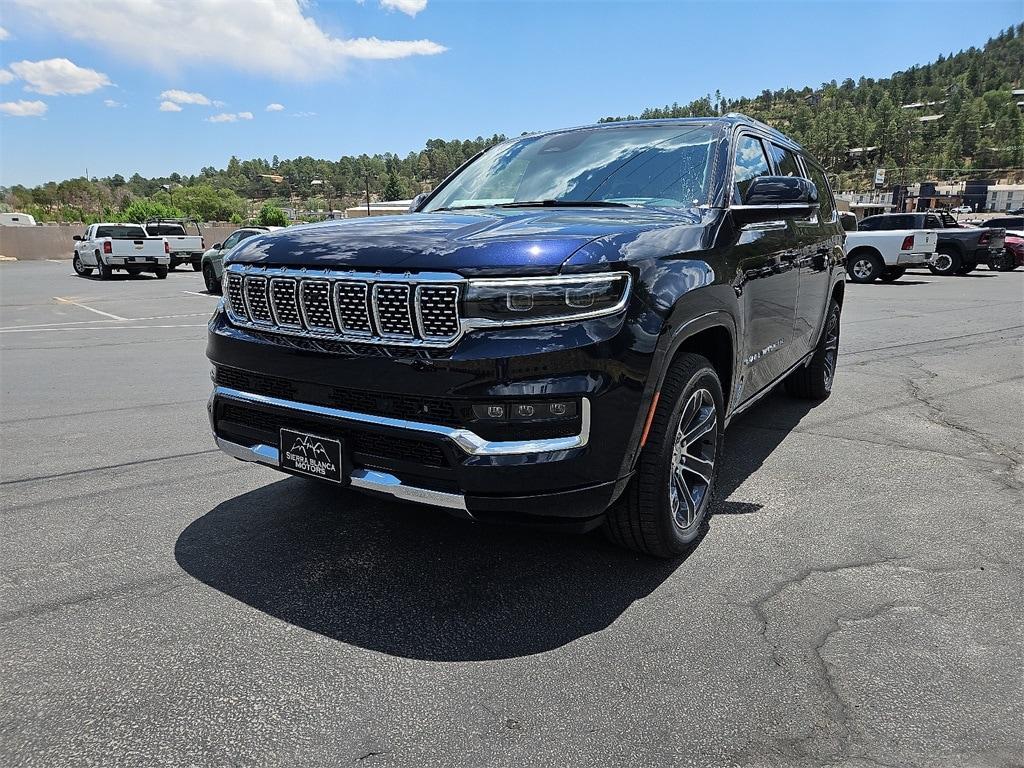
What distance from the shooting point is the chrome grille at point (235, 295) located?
310 centimetres

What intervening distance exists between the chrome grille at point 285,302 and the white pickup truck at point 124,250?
22.0 m

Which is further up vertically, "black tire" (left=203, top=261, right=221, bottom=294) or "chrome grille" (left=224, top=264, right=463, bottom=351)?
"chrome grille" (left=224, top=264, right=463, bottom=351)

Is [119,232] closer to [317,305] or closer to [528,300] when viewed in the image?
[317,305]

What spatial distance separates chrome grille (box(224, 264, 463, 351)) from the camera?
2527 millimetres

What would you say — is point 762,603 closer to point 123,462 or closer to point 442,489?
point 442,489

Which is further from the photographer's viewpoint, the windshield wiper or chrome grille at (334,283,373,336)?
the windshield wiper

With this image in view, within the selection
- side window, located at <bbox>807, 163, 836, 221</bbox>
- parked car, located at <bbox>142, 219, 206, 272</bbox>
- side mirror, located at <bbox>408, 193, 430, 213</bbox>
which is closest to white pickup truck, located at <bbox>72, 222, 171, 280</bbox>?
parked car, located at <bbox>142, 219, 206, 272</bbox>

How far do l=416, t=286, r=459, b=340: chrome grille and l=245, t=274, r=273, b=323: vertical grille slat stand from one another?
2.59 ft

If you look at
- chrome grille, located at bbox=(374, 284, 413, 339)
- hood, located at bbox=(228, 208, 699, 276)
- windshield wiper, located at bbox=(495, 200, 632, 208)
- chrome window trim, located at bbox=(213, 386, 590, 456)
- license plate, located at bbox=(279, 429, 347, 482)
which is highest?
windshield wiper, located at bbox=(495, 200, 632, 208)

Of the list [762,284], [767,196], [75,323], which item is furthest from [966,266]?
[75,323]

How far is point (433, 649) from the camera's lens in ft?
8.42

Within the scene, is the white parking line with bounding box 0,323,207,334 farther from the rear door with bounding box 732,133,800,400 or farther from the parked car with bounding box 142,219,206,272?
the parked car with bounding box 142,219,206,272

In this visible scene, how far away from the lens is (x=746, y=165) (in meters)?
4.08

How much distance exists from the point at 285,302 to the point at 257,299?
0.66 ft
